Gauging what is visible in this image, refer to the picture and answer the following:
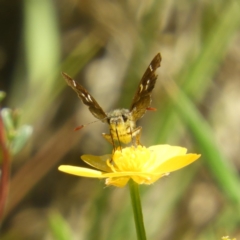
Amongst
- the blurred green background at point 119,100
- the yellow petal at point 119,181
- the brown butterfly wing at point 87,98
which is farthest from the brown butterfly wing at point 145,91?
the blurred green background at point 119,100

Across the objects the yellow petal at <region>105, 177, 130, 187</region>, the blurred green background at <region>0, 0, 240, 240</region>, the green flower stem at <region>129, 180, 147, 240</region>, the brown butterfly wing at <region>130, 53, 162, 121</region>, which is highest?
the blurred green background at <region>0, 0, 240, 240</region>

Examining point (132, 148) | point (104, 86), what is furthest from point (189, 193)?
point (132, 148)

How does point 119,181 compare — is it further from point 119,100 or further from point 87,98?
point 119,100

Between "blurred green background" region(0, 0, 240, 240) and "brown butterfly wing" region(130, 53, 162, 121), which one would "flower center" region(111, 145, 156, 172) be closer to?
"brown butterfly wing" region(130, 53, 162, 121)

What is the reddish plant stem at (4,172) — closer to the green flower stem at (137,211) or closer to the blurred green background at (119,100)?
the green flower stem at (137,211)

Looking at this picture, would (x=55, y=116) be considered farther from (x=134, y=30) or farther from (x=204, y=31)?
(x=204, y=31)

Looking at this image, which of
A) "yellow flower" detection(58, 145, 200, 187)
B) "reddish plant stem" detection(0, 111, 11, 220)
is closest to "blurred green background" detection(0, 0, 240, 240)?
"yellow flower" detection(58, 145, 200, 187)

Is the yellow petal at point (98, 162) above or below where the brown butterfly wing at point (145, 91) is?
below
